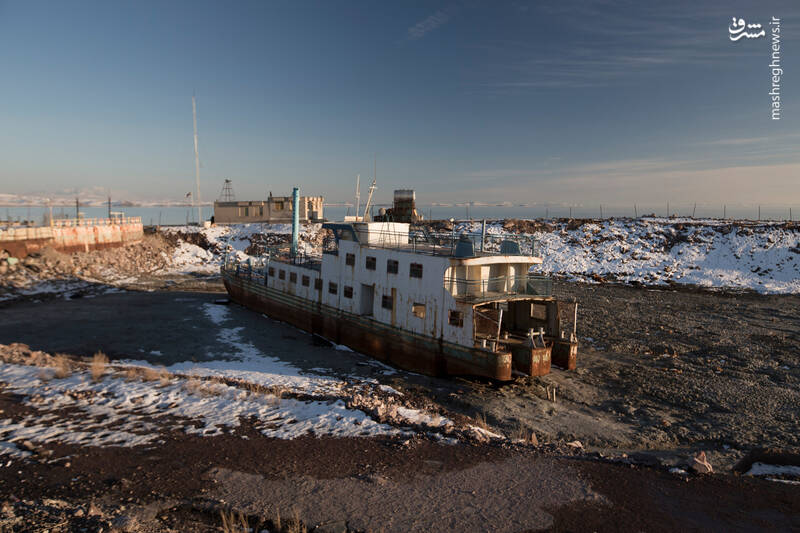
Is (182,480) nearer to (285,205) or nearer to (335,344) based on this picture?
(335,344)

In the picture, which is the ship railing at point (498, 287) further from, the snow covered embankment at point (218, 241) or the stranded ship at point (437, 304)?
the snow covered embankment at point (218, 241)

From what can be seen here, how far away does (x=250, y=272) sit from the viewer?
3450 cm

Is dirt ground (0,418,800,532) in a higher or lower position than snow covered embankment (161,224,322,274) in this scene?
lower

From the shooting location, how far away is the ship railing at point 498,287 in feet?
61.3

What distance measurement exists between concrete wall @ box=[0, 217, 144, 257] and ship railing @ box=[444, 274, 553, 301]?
42.7 m

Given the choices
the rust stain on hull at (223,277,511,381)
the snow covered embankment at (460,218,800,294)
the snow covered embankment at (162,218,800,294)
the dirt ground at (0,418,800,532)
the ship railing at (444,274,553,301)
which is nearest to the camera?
the dirt ground at (0,418,800,532)

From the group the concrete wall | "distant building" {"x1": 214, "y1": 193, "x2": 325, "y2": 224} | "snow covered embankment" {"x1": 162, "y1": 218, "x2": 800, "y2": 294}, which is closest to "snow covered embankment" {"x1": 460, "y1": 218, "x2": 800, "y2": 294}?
"snow covered embankment" {"x1": 162, "y1": 218, "x2": 800, "y2": 294}

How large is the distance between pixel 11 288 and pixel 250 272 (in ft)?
62.4

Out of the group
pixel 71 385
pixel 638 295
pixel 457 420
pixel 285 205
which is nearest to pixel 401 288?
pixel 457 420

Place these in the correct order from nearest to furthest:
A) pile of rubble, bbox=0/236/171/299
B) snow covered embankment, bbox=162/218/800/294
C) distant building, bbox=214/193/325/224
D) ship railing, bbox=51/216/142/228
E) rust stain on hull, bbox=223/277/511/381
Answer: rust stain on hull, bbox=223/277/511/381
pile of rubble, bbox=0/236/171/299
snow covered embankment, bbox=162/218/800/294
ship railing, bbox=51/216/142/228
distant building, bbox=214/193/325/224

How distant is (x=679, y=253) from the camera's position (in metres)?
46.8

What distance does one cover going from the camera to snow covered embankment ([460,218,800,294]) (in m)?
40.7

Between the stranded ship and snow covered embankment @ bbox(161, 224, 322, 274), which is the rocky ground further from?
snow covered embankment @ bbox(161, 224, 322, 274)

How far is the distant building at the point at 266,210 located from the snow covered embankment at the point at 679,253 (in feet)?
113
